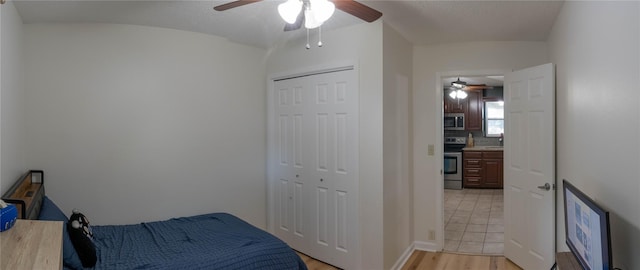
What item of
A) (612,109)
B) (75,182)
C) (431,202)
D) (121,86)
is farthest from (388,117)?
(75,182)

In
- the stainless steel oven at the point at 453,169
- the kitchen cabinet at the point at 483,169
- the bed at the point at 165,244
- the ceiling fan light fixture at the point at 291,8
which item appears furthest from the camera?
the stainless steel oven at the point at 453,169

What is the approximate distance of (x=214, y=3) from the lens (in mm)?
2424

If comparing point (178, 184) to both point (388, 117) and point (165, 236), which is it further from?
point (388, 117)

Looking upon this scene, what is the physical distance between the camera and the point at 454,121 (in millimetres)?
7059

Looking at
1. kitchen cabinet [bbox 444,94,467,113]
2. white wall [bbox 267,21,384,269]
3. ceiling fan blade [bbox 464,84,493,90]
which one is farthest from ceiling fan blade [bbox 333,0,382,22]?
kitchen cabinet [bbox 444,94,467,113]

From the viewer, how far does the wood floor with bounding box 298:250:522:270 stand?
3.13m

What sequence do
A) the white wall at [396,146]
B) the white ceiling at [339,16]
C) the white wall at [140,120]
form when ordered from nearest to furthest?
the white ceiling at [339,16], the white wall at [140,120], the white wall at [396,146]

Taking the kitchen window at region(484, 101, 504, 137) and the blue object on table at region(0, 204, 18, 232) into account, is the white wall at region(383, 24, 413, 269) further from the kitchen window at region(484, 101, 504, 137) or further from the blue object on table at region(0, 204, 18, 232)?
the kitchen window at region(484, 101, 504, 137)

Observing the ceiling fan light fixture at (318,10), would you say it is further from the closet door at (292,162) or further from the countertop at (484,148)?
the countertop at (484,148)

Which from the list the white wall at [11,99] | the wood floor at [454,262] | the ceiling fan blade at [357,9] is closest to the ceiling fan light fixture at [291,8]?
the ceiling fan blade at [357,9]

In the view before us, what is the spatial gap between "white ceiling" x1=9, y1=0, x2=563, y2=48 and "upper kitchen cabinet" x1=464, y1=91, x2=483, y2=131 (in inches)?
154

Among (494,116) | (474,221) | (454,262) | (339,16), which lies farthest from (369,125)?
(494,116)

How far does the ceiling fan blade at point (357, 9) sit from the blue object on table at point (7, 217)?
170 cm

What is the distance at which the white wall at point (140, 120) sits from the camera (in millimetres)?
2662
